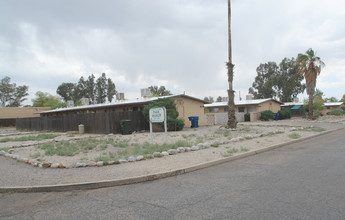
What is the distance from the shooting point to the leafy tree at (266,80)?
61328mm

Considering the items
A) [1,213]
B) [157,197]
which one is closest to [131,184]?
[157,197]

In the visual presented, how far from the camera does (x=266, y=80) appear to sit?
209ft

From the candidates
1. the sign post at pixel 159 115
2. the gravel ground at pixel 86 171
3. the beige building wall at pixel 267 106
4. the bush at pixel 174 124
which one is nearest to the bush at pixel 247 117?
the beige building wall at pixel 267 106

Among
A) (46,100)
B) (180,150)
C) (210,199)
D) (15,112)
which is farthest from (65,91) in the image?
(210,199)

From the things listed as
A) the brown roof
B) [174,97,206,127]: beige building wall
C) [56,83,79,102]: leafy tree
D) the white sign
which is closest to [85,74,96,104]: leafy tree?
[56,83,79,102]: leafy tree

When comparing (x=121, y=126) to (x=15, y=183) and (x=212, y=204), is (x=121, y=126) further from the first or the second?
(x=212, y=204)

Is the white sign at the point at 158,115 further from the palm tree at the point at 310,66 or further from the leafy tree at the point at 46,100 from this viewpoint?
the leafy tree at the point at 46,100

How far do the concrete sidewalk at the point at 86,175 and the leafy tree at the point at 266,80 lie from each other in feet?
Answer: 191

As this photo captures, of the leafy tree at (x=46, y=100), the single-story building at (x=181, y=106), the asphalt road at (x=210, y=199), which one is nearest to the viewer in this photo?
the asphalt road at (x=210, y=199)

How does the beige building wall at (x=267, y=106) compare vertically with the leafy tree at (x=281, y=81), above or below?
below

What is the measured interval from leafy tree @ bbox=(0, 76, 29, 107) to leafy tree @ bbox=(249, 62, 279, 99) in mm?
69256

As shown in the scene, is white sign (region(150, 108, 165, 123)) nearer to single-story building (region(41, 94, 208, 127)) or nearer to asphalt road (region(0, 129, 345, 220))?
asphalt road (region(0, 129, 345, 220))

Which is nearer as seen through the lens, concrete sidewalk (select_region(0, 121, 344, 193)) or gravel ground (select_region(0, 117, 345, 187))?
concrete sidewalk (select_region(0, 121, 344, 193))

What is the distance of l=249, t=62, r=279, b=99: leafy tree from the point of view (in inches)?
2414
